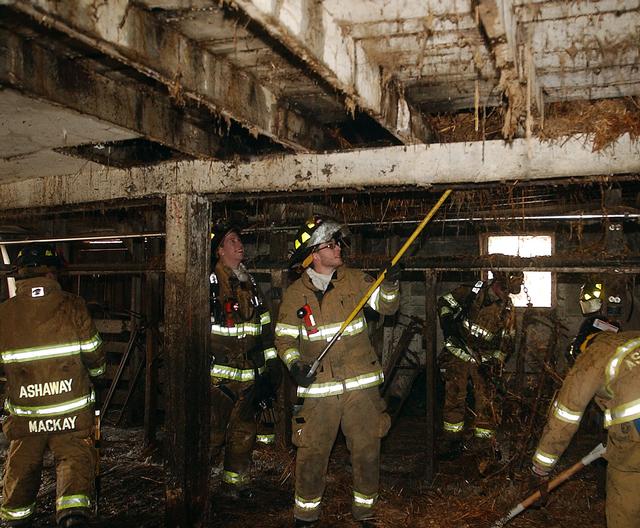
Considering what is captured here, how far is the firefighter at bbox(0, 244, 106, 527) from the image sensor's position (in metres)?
3.77

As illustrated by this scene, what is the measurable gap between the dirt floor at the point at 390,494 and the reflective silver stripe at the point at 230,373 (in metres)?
1.16

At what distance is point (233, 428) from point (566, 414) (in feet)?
10.2

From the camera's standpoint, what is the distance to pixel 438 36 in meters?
2.45

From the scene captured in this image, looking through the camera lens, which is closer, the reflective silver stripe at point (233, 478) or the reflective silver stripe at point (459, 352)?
the reflective silver stripe at point (233, 478)

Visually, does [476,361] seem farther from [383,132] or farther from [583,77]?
[583,77]

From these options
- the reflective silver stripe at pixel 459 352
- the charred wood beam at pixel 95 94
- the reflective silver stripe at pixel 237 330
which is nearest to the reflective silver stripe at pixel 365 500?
the reflective silver stripe at pixel 237 330

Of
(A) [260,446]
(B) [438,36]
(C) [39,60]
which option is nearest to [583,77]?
(B) [438,36]

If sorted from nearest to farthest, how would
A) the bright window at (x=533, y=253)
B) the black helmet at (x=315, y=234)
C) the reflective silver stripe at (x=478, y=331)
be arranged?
1. the black helmet at (x=315, y=234)
2. the reflective silver stripe at (x=478, y=331)
3. the bright window at (x=533, y=253)

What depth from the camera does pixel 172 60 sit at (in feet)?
8.29

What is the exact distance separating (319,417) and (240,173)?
2066mm

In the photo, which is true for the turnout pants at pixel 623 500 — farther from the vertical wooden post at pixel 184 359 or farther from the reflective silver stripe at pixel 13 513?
the reflective silver stripe at pixel 13 513

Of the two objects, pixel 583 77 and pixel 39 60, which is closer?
pixel 39 60

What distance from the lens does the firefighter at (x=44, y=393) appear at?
3.77m

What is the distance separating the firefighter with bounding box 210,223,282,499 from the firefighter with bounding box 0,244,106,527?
1.31 meters
